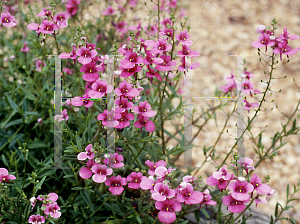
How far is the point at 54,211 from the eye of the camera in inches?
55.5

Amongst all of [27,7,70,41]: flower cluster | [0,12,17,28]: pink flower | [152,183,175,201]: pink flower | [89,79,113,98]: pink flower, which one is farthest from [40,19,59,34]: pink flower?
[152,183,175,201]: pink flower

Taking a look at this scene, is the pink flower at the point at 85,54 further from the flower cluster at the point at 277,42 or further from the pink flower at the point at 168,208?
the flower cluster at the point at 277,42

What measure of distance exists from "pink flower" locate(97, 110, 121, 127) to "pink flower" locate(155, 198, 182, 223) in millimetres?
392

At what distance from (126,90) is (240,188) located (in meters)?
0.66

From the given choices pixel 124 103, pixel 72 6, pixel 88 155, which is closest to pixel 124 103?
pixel 124 103

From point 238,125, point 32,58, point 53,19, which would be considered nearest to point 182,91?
point 238,125

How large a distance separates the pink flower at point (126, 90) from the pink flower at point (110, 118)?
9cm

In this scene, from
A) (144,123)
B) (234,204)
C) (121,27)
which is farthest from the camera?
(121,27)

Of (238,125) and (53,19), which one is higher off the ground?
(53,19)

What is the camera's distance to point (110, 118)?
4.60 ft

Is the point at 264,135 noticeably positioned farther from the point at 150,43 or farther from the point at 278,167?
the point at 150,43

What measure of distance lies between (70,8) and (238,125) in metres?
1.70

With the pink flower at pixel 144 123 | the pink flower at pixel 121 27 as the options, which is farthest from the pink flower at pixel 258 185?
the pink flower at pixel 121 27

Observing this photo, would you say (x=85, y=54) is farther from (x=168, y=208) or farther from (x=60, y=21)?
(x=168, y=208)
